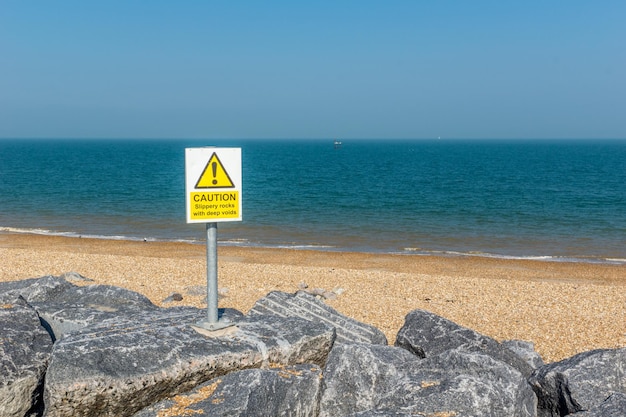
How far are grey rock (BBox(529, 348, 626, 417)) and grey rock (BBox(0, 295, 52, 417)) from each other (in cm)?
502

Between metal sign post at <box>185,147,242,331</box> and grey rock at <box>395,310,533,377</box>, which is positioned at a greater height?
metal sign post at <box>185,147,242,331</box>

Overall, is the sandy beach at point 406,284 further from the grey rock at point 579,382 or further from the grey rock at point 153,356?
the grey rock at point 153,356

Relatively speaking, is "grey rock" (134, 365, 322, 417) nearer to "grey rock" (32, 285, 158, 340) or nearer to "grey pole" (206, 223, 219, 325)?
"grey pole" (206, 223, 219, 325)

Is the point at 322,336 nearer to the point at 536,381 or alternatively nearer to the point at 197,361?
the point at 197,361

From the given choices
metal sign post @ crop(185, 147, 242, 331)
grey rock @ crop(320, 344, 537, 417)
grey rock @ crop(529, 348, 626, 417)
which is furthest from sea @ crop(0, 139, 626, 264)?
metal sign post @ crop(185, 147, 242, 331)

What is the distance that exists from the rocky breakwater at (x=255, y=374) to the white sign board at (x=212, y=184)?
1.22 meters

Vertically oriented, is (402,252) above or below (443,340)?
below

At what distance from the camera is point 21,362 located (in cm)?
586

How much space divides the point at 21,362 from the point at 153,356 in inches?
52.1

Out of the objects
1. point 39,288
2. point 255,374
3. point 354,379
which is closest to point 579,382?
point 354,379

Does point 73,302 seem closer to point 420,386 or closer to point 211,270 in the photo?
point 211,270

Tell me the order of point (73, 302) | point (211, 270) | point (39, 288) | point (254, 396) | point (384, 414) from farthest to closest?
point (39, 288)
point (73, 302)
point (211, 270)
point (254, 396)
point (384, 414)

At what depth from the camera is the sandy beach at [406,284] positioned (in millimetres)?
11547

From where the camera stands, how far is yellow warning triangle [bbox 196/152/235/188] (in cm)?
629
